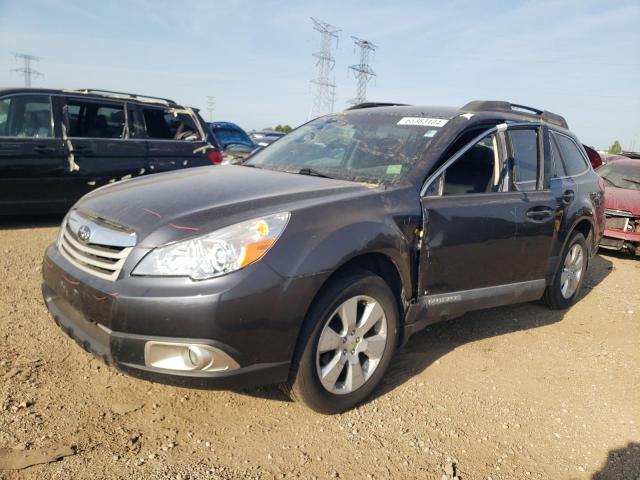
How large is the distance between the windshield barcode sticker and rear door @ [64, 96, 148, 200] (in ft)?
14.4

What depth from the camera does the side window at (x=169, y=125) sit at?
7.23m

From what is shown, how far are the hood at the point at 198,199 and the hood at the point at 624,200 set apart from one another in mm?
6057

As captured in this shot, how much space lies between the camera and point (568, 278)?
4.90 m

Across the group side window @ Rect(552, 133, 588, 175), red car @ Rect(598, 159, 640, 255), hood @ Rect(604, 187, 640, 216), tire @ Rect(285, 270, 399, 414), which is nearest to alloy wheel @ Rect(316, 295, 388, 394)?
tire @ Rect(285, 270, 399, 414)

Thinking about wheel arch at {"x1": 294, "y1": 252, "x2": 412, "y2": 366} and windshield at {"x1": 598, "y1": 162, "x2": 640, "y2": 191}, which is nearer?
wheel arch at {"x1": 294, "y1": 252, "x2": 412, "y2": 366}

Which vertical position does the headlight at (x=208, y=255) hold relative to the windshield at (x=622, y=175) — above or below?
below

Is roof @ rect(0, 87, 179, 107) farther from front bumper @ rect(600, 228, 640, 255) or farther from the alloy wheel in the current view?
front bumper @ rect(600, 228, 640, 255)

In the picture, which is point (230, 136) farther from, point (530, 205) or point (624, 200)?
point (530, 205)

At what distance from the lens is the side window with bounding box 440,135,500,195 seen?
3.60 meters

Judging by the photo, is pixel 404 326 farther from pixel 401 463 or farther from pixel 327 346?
pixel 401 463

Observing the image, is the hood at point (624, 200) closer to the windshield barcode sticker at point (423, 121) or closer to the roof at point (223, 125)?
the windshield barcode sticker at point (423, 121)

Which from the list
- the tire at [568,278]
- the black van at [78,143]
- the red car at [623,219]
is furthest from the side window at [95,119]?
the red car at [623,219]

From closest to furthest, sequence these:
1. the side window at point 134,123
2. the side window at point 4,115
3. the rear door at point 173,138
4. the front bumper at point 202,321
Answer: the front bumper at point 202,321, the side window at point 4,115, the side window at point 134,123, the rear door at point 173,138

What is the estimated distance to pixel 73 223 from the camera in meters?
2.92
